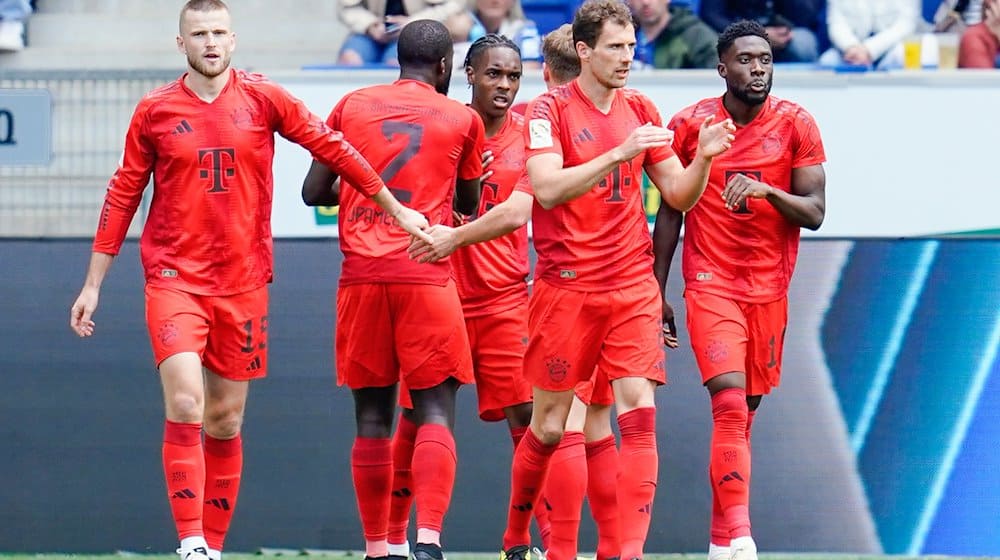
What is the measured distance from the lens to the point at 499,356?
7.77 m

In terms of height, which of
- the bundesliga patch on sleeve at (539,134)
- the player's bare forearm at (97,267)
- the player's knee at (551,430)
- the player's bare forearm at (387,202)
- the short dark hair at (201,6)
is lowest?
the player's knee at (551,430)

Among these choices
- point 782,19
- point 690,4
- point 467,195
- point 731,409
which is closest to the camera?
point 731,409

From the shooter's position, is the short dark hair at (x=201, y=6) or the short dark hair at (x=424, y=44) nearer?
the short dark hair at (x=201, y=6)

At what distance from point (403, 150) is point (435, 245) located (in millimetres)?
437

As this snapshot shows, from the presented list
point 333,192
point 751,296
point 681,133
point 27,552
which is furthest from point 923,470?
point 27,552

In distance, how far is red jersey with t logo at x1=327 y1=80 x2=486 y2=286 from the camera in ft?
22.8

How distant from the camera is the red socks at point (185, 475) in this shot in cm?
661

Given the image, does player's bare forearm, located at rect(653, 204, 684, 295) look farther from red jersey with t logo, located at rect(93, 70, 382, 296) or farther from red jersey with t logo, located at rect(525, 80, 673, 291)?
red jersey with t logo, located at rect(93, 70, 382, 296)

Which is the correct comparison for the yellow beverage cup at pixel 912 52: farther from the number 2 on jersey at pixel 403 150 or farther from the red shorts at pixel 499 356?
the number 2 on jersey at pixel 403 150

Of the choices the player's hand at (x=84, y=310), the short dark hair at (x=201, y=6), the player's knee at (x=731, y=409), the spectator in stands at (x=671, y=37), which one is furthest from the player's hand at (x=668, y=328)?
the spectator in stands at (x=671, y=37)

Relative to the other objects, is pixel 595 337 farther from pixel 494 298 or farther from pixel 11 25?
pixel 11 25

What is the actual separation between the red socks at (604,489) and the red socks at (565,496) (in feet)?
0.35

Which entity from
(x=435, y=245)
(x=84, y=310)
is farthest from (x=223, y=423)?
(x=435, y=245)

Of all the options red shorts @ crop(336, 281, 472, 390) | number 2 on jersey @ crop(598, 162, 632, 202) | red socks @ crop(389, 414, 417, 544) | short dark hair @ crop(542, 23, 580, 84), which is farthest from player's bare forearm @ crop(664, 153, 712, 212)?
Result: red socks @ crop(389, 414, 417, 544)
